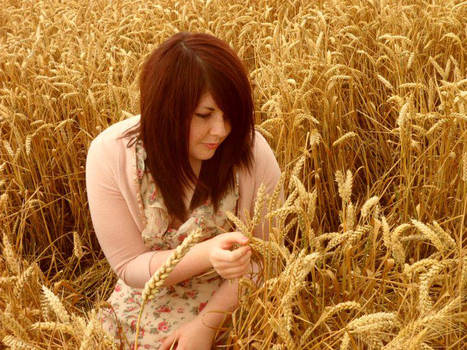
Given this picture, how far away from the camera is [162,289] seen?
1392 mm

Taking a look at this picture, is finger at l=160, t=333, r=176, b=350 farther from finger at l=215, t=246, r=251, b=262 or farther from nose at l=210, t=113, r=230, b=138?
nose at l=210, t=113, r=230, b=138

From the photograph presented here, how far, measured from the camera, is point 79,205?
76.8 inches

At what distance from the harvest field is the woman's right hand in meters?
0.03

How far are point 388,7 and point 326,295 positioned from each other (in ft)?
5.31

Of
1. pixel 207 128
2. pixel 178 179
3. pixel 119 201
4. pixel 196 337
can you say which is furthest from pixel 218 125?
pixel 196 337

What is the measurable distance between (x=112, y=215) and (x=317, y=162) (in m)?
0.66

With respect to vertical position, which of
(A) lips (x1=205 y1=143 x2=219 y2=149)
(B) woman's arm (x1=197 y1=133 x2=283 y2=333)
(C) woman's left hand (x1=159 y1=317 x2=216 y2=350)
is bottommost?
(C) woman's left hand (x1=159 y1=317 x2=216 y2=350)

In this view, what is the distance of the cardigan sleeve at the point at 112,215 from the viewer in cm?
125

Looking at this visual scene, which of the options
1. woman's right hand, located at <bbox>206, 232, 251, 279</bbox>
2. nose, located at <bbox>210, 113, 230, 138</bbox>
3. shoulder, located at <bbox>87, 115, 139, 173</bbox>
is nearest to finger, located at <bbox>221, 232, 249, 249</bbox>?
woman's right hand, located at <bbox>206, 232, 251, 279</bbox>

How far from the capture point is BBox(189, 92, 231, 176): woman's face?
1122 millimetres

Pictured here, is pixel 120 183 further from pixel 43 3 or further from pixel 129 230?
pixel 43 3

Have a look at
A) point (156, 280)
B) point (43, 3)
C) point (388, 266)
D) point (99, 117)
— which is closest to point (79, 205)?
point (99, 117)

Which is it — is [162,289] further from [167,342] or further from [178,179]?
[178,179]

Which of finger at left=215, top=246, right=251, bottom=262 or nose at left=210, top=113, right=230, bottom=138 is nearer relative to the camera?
finger at left=215, top=246, right=251, bottom=262
